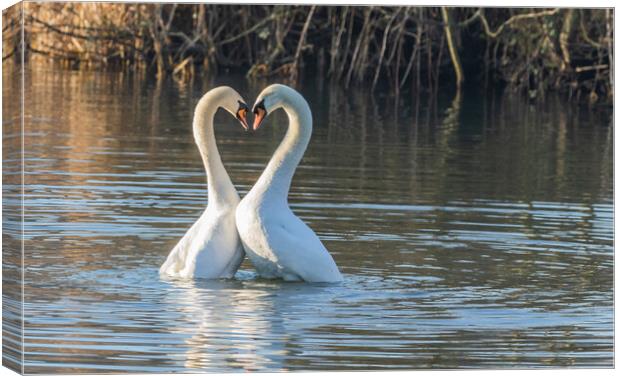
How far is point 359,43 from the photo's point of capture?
48.2ft

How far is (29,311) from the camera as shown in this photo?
27.3ft

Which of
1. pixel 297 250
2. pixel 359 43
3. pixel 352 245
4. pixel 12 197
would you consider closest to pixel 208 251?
pixel 297 250

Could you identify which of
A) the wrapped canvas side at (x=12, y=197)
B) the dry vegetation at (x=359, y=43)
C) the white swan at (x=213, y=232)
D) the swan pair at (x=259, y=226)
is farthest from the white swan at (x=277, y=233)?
the wrapped canvas side at (x=12, y=197)

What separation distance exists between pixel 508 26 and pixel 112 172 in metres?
3.41

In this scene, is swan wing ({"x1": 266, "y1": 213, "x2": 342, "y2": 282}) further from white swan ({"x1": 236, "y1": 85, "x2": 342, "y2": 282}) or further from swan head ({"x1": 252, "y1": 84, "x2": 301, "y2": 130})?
swan head ({"x1": 252, "y1": 84, "x2": 301, "y2": 130})

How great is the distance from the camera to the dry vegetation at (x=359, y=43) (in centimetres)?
1338

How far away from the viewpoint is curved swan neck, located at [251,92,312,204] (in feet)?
30.6

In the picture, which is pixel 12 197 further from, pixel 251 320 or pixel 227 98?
pixel 227 98

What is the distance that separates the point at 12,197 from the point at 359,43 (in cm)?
779

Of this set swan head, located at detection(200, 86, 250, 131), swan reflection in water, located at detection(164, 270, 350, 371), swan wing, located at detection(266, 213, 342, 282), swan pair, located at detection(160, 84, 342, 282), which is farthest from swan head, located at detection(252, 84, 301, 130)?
swan reflection in water, located at detection(164, 270, 350, 371)

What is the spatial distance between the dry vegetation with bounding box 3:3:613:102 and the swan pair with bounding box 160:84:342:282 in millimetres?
1384

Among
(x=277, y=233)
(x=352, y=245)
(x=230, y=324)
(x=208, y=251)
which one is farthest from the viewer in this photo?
(x=352, y=245)

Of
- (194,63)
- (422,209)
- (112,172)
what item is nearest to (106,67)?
(194,63)

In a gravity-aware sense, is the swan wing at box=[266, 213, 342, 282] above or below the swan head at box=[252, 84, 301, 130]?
below
